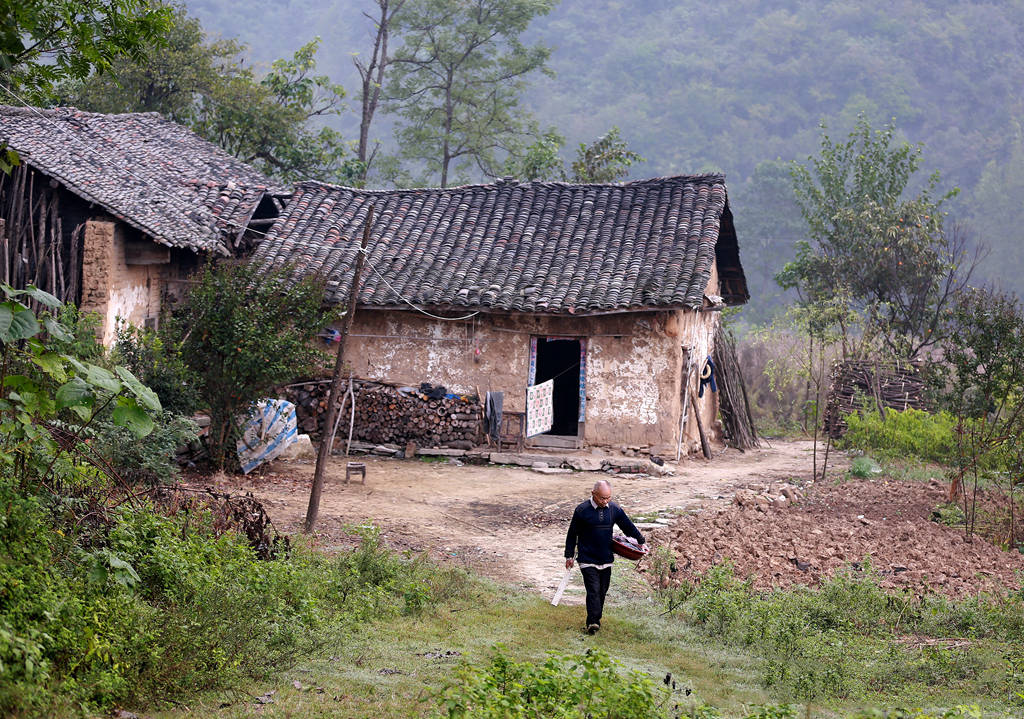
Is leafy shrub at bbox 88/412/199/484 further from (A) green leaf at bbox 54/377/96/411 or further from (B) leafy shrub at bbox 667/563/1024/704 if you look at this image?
(B) leafy shrub at bbox 667/563/1024/704

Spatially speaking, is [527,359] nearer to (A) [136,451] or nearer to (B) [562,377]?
(B) [562,377]

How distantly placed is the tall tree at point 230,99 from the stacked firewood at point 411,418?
525 inches

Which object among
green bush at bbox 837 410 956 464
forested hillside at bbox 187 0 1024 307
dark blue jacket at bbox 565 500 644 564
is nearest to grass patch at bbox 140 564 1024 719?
dark blue jacket at bbox 565 500 644 564

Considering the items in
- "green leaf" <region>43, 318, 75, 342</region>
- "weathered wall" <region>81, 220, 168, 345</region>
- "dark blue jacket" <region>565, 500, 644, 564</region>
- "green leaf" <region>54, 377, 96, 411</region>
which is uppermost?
"weathered wall" <region>81, 220, 168, 345</region>

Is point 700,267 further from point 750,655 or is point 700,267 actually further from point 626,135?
point 626,135

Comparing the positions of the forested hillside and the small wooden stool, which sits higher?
the forested hillside

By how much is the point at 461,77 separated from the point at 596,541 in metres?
31.7

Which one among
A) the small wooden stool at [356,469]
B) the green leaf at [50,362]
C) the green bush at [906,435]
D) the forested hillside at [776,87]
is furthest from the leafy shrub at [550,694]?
the forested hillside at [776,87]

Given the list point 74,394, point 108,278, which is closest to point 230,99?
point 108,278

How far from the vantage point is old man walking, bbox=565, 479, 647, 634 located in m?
7.53

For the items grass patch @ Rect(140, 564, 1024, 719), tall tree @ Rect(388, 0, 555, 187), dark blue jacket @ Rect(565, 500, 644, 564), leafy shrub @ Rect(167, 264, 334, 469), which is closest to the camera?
grass patch @ Rect(140, 564, 1024, 719)

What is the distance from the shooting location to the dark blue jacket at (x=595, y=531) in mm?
7617

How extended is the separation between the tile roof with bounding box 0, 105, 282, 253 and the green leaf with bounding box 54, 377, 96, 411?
11490 millimetres

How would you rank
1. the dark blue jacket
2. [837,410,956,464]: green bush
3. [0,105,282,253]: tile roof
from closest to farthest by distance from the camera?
the dark blue jacket < [0,105,282,253]: tile roof < [837,410,956,464]: green bush
